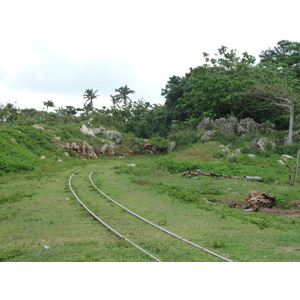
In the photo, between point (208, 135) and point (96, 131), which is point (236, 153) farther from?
point (96, 131)

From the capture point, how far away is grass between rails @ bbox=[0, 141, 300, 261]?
634cm

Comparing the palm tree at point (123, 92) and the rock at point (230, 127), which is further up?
the palm tree at point (123, 92)

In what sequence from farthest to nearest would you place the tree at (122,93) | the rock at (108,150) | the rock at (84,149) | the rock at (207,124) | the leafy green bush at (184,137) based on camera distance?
the tree at (122,93)
the rock at (108,150)
the rock at (207,124)
the leafy green bush at (184,137)
the rock at (84,149)

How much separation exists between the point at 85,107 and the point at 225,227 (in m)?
66.2

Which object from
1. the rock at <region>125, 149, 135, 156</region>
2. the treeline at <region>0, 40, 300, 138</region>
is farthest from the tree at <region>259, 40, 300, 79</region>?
the rock at <region>125, 149, 135, 156</region>

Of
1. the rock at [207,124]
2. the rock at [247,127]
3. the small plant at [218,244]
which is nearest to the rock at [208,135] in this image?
the rock at [207,124]

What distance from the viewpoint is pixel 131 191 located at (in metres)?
14.5

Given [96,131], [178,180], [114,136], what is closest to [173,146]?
[114,136]

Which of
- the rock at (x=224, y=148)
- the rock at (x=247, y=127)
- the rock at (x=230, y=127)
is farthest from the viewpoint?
the rock at (x=230, y=127)

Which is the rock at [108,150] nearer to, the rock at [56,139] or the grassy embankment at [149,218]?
the rock at [56,139]

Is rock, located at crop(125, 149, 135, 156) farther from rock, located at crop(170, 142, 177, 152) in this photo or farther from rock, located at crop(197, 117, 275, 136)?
rock, located at crop(197, 117, 275, 136)

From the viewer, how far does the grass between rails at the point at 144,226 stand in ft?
20.8

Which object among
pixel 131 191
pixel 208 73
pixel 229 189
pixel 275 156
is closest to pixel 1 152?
pixel 131 191

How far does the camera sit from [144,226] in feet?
27.9
